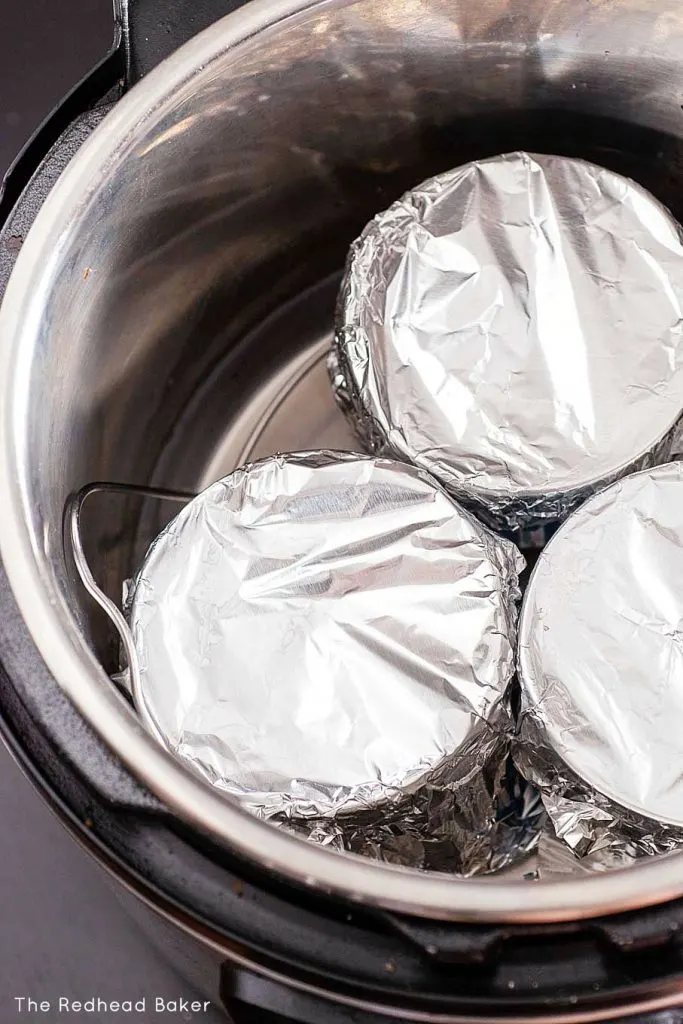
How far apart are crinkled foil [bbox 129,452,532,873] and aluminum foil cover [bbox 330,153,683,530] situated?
0.06 m

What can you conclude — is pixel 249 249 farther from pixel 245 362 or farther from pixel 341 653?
pixel 341 653

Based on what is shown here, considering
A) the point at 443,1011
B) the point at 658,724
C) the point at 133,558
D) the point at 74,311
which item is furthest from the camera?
the point at 133,558

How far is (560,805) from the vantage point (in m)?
0.65

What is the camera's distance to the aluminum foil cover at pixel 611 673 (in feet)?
2.02

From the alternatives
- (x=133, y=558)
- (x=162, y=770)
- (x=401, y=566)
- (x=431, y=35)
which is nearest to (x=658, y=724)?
(x=401, y=566)

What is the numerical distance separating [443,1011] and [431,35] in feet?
2.63

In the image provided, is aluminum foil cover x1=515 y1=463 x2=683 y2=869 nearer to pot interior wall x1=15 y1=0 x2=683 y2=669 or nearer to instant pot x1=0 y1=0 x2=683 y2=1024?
instant pot x1=0 y1=0 x2=683 y2=1024

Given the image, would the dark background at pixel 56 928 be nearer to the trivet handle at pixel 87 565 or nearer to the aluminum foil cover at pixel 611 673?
the trivet handle at pixel 87 565

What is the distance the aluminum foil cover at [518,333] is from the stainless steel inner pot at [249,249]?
0.33 feet

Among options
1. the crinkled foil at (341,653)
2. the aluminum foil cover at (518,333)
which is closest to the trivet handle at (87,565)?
the crinkled foil at (341,653)

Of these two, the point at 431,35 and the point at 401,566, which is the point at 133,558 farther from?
the point at 431,35

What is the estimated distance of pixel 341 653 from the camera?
0.66 metres

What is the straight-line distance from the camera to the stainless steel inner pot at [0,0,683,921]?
57 cm

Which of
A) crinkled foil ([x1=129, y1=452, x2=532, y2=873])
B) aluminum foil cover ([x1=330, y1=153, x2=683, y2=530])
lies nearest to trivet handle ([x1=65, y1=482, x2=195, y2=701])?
crinkled foil ([x1=129, y1=452, x2=532, y2=873])
